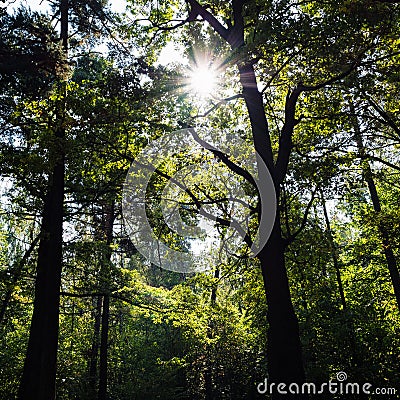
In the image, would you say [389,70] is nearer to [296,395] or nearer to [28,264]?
[296,395]

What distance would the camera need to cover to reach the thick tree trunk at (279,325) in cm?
564

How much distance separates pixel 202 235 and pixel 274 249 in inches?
170

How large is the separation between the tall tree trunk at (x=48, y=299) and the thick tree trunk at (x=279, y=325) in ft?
13.6

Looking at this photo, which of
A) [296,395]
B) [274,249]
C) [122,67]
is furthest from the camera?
[122,67]

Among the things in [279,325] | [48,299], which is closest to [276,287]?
[279,325]

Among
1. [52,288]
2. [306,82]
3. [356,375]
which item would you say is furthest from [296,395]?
[356,375]

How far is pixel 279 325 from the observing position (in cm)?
590

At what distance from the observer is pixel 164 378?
13.8m
